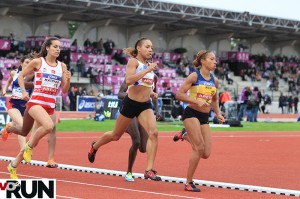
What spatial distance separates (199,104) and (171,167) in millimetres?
3577

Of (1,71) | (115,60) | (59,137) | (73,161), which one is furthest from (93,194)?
(115,60)

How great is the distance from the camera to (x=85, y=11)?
56688mm

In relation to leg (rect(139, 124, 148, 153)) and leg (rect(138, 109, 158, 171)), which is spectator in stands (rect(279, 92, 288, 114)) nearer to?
leg (rect(139, 124, 148, 153))

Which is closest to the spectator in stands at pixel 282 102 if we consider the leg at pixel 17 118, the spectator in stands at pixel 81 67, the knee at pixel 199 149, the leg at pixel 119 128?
the spectator in stands at pixel 81 67

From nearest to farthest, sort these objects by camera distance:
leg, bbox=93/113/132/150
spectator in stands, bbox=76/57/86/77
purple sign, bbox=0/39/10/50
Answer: leg, bbox=93/113/132/150 < purple sign, bbox=0/39/10/50 < spectator in stands, bbox=76/57/86/77

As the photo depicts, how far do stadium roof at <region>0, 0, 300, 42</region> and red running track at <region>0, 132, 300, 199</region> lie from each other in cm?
3234

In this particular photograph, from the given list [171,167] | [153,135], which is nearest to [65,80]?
[153,135]

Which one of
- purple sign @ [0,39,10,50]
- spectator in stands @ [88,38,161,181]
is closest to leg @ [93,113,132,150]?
spectator in stands @ [88,38,161,181]

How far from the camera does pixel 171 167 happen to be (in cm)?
1339

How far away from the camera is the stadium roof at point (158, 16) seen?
53594 mm

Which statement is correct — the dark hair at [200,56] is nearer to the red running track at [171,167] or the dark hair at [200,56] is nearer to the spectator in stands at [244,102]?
the red running track at [171,167]

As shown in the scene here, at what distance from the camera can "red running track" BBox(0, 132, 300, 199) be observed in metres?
9.61

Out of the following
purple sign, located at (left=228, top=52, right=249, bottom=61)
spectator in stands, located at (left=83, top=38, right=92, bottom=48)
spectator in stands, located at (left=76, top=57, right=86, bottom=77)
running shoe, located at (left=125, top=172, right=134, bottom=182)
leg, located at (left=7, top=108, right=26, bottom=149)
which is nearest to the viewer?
running shoe, located at (left=125, top=172, right=134, bottom=182)

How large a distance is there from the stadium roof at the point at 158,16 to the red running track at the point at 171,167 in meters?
32.3
